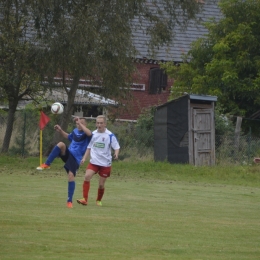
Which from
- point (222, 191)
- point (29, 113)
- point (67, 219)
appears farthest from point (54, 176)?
point (67, 219)

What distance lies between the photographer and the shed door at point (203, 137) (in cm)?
2955

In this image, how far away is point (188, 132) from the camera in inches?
1160

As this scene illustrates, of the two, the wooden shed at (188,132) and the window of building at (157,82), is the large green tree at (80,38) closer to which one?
the wooden shed at (188,132)

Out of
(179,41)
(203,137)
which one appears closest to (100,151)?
(203,137)

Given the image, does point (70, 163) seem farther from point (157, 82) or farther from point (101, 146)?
point (157, 82)

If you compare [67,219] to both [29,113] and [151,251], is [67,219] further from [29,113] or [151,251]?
[29,113]

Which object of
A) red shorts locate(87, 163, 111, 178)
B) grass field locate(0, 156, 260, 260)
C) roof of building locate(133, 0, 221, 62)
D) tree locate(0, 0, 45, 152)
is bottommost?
grass field locate(0, 156, 260, 260)

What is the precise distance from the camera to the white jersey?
14.9m

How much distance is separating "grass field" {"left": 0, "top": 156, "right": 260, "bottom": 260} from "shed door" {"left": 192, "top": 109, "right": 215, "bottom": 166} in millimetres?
5323

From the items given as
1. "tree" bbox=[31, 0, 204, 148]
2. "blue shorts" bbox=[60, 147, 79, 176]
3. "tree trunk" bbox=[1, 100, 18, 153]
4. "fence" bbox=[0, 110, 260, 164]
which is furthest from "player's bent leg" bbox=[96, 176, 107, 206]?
"tree trunk" bbox=[1, 100, 18, 153]

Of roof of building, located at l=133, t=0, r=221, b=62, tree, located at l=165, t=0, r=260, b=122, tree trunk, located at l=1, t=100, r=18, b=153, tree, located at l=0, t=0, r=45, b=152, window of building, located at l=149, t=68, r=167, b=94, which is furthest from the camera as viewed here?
window of building, located at l=149, t=68, r=167, b=94

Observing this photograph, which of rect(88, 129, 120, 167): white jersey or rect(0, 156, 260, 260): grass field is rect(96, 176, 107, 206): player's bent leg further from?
rect(88, 129, 120, 167): white jersey

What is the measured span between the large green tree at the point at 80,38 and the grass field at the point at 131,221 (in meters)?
5.77

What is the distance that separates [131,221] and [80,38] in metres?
15.8
